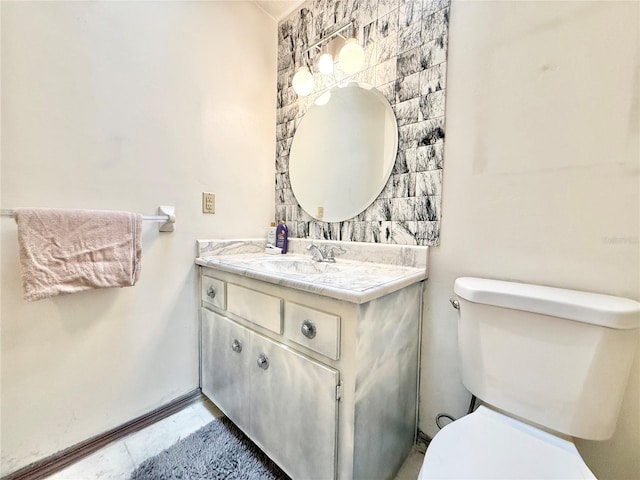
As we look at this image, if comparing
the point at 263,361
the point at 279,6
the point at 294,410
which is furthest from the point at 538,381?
the point at 279,6

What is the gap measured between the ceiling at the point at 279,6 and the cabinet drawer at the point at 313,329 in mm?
1725

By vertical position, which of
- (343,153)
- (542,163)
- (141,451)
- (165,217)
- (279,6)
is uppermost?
(279,6)

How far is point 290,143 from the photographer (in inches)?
63.9

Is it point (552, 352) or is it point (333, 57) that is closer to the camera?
point (552, 352)

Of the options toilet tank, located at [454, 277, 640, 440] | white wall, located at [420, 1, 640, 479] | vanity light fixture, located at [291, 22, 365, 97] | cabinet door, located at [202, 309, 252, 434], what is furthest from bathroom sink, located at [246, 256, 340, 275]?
vanity light fixture, located at [291, 22, 365, 97]

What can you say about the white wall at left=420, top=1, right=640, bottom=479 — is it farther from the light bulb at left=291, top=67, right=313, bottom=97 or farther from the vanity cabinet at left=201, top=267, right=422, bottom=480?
the light bulb at left=291, top=67, right=313, bottom=97

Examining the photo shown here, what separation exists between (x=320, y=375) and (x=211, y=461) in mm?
700

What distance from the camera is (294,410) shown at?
90 cm

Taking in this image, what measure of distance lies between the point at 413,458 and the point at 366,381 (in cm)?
63

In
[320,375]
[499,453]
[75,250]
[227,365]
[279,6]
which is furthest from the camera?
[279,6]

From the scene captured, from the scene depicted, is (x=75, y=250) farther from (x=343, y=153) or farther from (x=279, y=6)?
A: (x=279, y=6)

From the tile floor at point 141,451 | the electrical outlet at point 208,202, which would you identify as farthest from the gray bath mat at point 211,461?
the electrical outlet at point 208,202

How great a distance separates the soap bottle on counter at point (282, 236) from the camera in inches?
62.9

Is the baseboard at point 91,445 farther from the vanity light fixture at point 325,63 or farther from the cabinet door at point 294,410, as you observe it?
the vanity light fixture at point 325,63
